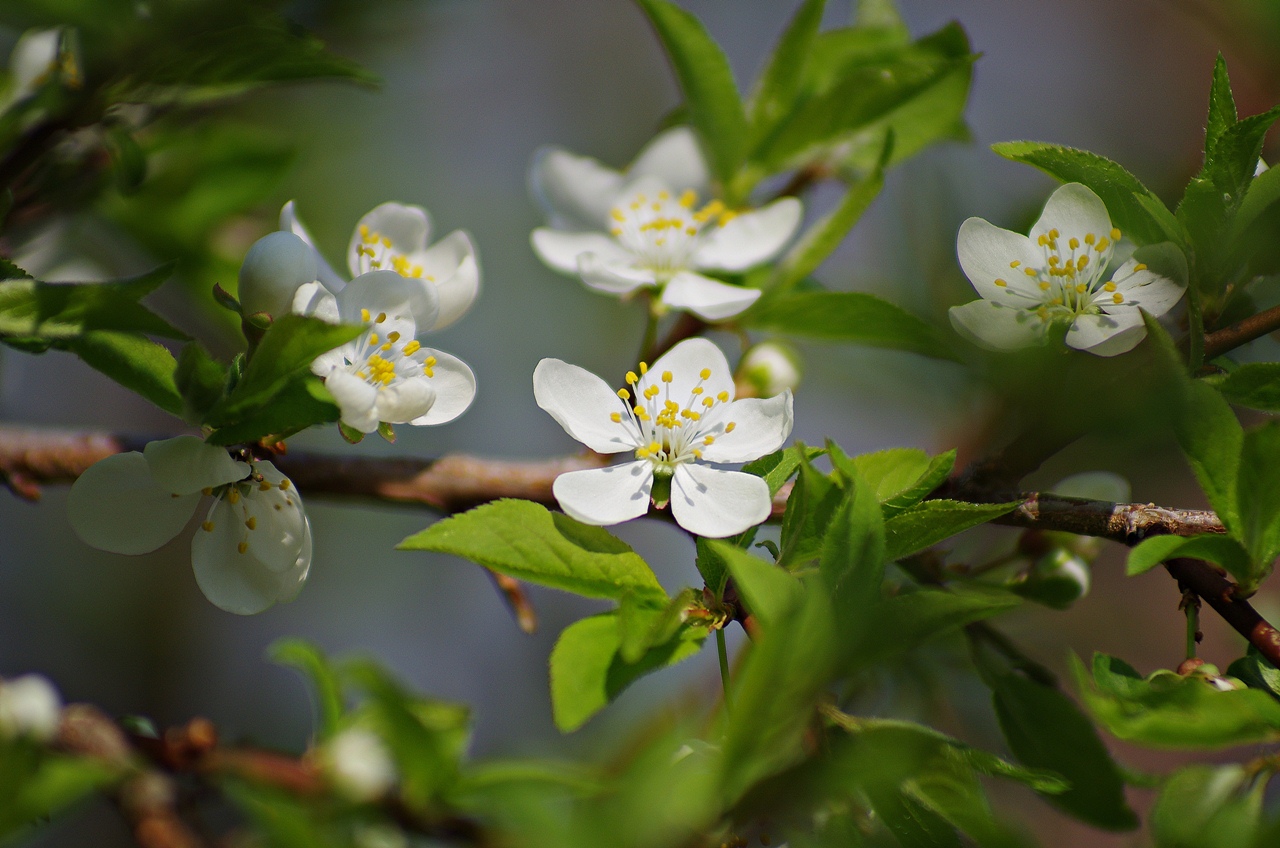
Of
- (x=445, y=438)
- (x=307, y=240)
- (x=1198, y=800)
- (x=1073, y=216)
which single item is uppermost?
(x=1073, y=216)

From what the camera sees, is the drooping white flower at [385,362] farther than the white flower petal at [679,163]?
No

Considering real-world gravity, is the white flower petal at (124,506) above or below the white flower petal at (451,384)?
below

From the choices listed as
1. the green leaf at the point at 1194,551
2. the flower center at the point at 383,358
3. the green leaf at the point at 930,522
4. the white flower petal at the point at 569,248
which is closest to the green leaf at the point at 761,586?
the green leaf at the point at 930,522

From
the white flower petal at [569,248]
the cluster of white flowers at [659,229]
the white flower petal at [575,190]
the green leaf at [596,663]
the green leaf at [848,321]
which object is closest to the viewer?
the green leaf at [596,663]

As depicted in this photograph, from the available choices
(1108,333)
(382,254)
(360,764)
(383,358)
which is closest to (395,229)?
(382,254)

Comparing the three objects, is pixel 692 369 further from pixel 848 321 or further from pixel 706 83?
pixel 706 83

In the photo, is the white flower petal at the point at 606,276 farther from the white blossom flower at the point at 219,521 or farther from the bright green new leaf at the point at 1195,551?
the bright green new leaf at the point at 1195,551
